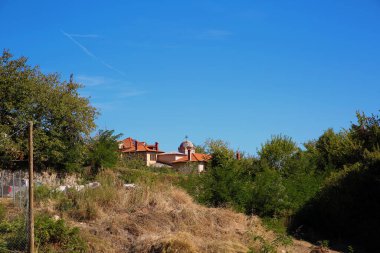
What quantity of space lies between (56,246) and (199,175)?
353 inches

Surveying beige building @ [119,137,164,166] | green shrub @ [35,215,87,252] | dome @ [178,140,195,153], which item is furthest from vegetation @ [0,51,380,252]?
dome @ [178,140,195,153]

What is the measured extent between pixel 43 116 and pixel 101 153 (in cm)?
579

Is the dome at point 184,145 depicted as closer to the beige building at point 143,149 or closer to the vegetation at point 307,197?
the beige building at point 143,149

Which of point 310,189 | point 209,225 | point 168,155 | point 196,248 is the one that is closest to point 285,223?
point 310,189

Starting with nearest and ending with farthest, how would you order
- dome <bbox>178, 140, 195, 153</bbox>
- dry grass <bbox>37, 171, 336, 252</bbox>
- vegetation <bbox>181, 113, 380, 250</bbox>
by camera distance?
dry grass <bbox>37, 171, 336, 252</bbox> < vegetation <bbox>181, 113, 380, 250</bbox> < dome <bbox>178, 140, 195, 153</bbox>

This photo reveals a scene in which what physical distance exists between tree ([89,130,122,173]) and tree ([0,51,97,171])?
1727 millimetres

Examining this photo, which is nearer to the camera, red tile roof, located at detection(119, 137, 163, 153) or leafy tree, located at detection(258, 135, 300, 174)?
leafy tree, located at detection(258, 135, 300, 174)

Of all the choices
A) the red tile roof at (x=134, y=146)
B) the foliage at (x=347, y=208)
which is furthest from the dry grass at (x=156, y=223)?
the red tile roof at (x=134, y=146)

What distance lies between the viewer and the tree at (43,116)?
31797mm

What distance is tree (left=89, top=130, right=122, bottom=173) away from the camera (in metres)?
37.6

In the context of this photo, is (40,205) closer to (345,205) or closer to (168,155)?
(345,205)

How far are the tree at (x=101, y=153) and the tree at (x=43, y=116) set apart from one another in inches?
68.0

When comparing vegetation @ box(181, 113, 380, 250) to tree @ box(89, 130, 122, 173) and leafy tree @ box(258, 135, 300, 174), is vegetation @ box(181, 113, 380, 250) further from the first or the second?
tree @ box(89, 130, 122, 173)

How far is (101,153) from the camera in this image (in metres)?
37.8
